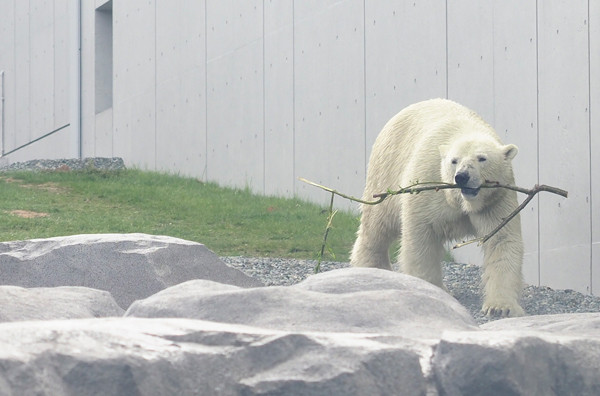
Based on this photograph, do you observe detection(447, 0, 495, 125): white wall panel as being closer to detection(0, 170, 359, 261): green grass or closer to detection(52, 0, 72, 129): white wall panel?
detection(0, 170, 359, 261): green grass

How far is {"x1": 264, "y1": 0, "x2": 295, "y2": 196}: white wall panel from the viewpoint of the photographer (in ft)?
35.4

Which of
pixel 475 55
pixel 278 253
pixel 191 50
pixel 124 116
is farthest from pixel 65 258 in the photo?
pixel 124 116

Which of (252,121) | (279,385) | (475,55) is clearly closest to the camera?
(279,385)

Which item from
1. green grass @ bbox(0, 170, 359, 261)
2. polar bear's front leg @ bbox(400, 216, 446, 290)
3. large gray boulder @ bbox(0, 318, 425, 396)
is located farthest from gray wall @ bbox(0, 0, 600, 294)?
large gray boulder @ bbox(0, 318, 425, 396)

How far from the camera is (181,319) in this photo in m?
2.51

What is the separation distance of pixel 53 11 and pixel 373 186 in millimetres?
14182

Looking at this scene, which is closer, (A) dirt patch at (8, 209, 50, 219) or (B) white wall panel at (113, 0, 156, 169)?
(A) dirt patch at (8, 209, 50, 219)

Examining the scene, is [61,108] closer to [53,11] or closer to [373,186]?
[53,11]

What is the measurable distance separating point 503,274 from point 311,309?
114 inches

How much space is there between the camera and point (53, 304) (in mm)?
2951

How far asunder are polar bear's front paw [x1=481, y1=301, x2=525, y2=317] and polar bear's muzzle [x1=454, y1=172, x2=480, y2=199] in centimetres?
57

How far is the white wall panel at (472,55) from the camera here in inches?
298

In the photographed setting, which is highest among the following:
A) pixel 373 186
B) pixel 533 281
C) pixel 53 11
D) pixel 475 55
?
pixel 53 11

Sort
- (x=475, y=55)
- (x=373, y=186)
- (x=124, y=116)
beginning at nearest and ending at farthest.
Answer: (x=373, y=186) → (x=475, y=55) → (x=124, y=116)
